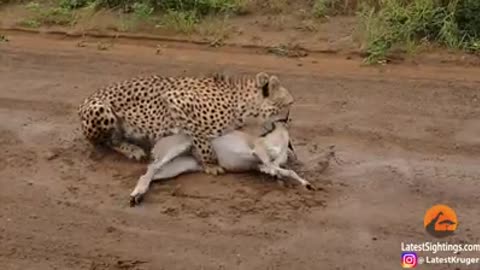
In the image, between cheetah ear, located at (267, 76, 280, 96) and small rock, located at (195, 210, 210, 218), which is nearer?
small rock, located at (195, 210, 210, 218)

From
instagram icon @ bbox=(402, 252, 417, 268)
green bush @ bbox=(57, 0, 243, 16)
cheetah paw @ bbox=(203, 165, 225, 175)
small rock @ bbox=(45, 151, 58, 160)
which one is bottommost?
instagram icon @ bbox=(402, 252, 417, 268)

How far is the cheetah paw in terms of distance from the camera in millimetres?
5988

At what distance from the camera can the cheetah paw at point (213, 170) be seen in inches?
236

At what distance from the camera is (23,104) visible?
7.55 m

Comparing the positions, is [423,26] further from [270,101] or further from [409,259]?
[409,259]

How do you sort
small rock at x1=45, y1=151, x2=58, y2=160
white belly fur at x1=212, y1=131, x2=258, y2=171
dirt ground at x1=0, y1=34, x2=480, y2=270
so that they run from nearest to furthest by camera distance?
dirt ground at x1=0, y1=34, x2=480, y2=270, white belly fur at x1=212, y1=131, x2=258, y2=171, small rock at x1=45, y1=151, x2=58, y2=160

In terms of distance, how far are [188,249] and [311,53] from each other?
3.97m

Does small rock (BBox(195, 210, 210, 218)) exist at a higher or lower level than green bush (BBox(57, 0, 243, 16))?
lower

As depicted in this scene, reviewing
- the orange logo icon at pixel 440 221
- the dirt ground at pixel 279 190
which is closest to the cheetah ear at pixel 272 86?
the dirt ground at pixel 279 190

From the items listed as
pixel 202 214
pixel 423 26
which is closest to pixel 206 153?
pixel 202 214

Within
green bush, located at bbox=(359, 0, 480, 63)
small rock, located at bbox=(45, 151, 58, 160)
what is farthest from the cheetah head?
green bush, located at bbox=(359, 0, 480, 63)

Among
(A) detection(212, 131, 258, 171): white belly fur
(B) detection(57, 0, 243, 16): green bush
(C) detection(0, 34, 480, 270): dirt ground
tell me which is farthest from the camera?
(B) detection(57, 0, 243, 16): green bush

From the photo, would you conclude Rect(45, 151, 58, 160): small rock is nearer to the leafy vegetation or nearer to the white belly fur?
the white belly fur

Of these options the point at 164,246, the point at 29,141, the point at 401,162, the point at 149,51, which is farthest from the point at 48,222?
the point at 149,51
